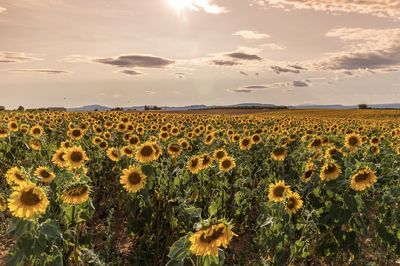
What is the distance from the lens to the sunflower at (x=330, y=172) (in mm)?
5605

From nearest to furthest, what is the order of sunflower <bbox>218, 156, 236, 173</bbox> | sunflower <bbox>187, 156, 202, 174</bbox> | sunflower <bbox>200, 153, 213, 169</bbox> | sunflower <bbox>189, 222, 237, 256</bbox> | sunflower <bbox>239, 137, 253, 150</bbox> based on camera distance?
1. sunflower <bbox>189, 222, 237, 256</bbox>
2. sunflower <bbox>187, 156, 202, 174</bbox>
3. sunflower <bbox>200, 153, 213, 169</bbox>
4. sunflower <bbox>218, 156, 236, 173</bbox>
5. sunflower <bbox>239, 137, 253, 150</bbox>

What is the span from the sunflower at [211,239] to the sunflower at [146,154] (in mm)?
4295

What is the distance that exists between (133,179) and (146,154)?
1098 mm

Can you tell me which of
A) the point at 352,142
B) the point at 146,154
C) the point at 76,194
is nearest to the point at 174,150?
the point at 146,154

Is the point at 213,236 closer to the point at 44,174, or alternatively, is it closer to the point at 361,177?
the point at 361,177

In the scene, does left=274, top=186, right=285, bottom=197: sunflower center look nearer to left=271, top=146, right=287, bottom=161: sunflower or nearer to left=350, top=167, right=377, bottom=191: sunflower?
left=350, top=167, right=377, bottom=191: sunflower

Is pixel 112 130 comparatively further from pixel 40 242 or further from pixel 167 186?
pixel 40 242

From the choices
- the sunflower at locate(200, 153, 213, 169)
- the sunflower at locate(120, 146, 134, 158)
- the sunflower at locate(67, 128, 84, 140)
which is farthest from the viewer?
the sunflower at locate(67, 128, 84, 140)

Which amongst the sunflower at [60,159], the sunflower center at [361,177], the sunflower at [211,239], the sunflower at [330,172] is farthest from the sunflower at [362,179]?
the sunflower at [60,159]

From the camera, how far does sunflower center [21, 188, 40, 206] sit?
12.2 ft

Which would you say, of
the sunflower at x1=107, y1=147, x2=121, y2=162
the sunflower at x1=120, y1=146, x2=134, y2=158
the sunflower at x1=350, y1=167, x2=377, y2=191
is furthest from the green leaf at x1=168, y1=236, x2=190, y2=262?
the sunflower at x1=107, y1=147, x2=121, y2=162

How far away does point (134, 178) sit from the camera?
6.30 m

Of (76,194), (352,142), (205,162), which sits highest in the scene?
(352,142)

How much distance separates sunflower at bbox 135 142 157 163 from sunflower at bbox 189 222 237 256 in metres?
4.30
